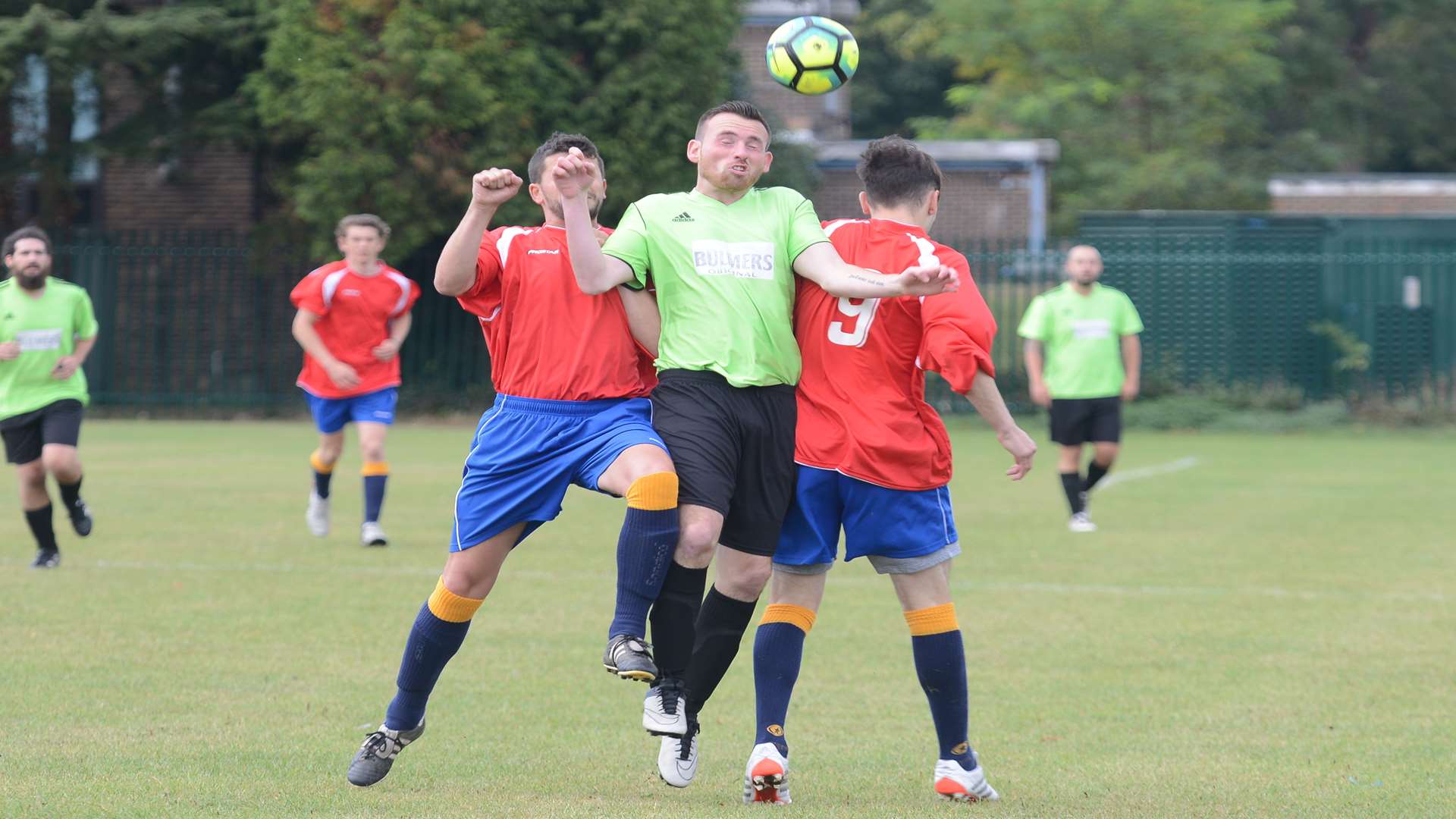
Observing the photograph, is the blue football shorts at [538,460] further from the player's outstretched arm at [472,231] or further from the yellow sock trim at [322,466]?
the yellow sock trim at [322,466]

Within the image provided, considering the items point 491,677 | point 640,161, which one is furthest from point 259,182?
point 491,677

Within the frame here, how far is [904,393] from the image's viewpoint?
5.36 m

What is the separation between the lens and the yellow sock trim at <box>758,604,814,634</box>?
5.46m

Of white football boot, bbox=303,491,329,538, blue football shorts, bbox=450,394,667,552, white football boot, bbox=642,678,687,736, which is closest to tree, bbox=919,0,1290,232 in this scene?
white football boot, bbox=303,491,329,538

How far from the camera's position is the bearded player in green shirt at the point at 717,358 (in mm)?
5102

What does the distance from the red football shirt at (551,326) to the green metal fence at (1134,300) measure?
20.1 meters

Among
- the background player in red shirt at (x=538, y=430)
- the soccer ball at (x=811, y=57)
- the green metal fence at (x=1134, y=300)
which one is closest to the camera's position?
the background player in red shirt at (x=538, y=430)

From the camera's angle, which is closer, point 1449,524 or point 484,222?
point 484,222

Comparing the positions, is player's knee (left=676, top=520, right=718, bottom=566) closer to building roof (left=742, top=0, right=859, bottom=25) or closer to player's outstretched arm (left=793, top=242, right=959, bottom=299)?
player's outstretched arm (left=793, top=242, right=959, bottom=299)

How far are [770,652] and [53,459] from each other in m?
6.22

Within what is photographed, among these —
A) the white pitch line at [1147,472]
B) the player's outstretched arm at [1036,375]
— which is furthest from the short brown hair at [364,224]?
the white pitch line at [1147,472]

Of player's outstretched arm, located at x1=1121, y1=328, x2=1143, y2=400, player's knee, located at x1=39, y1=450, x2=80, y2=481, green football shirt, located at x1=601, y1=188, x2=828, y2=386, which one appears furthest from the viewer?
player's outstretched arm, located at x1=1121, y1=328, x2=1143, y2=400

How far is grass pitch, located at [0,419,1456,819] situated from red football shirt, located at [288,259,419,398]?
1.09 m

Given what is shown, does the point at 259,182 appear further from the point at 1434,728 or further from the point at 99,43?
the point at 1434,728
